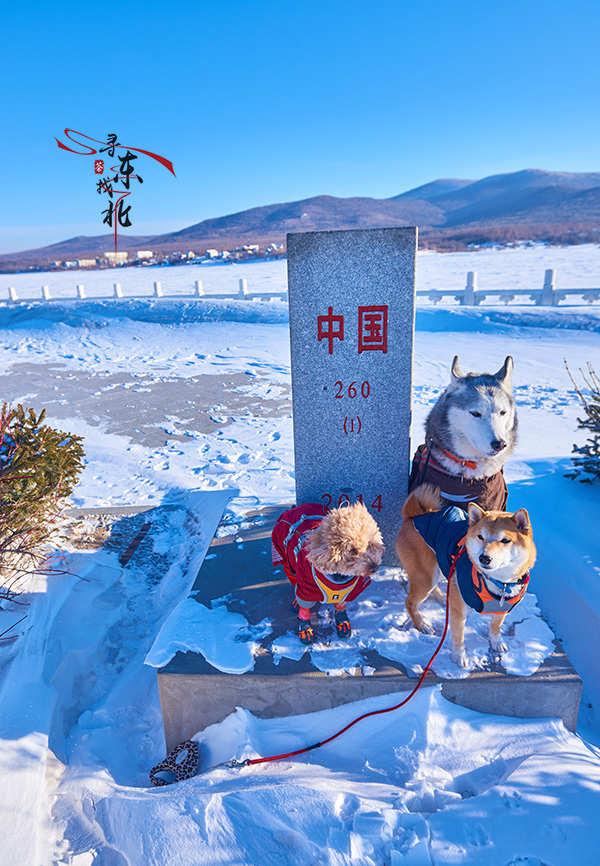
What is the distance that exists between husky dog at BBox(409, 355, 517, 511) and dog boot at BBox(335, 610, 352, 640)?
98 centimetres

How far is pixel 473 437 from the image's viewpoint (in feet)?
9.47

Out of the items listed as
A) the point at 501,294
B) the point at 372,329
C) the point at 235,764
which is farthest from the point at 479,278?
the point at 235,764

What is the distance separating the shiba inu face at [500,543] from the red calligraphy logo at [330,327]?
1.66m

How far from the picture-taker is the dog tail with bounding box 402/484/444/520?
9.62 ft

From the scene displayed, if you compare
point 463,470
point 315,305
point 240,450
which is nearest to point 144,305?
point 240,450

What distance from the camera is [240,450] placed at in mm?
6371

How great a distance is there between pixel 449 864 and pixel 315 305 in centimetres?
302

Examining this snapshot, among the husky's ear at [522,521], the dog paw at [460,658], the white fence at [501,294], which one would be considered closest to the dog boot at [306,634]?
the dog paw at [460,658]

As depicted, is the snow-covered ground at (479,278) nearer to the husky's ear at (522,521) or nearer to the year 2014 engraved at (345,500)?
the year 2014 engraved at (345,500)

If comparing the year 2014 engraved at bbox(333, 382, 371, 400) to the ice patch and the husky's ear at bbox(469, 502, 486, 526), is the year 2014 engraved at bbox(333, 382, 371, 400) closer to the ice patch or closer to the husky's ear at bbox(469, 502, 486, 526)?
the husky's ear at bbox(469, 502, 486, 526)

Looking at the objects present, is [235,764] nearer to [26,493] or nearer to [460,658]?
[460,658]

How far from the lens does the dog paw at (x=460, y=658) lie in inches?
106

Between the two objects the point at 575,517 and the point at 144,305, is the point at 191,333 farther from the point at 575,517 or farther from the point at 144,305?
the point at 575,517

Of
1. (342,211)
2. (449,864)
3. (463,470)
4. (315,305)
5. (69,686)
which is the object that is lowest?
(69,686)
